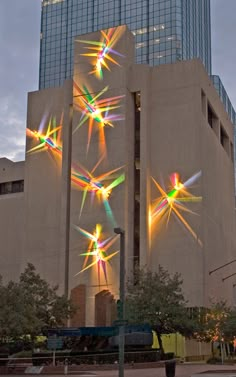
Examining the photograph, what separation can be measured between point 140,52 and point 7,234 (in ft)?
251

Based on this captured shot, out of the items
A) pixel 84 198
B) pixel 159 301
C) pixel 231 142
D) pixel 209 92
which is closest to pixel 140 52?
pixel 231 142

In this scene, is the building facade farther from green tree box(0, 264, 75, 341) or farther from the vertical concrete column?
green tree box(0, 264, 75, 341)

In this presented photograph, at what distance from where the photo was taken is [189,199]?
63562 millimetres

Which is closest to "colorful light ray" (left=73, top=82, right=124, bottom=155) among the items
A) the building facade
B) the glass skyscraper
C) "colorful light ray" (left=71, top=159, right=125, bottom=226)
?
the building facade

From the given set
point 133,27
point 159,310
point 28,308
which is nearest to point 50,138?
point 159,310

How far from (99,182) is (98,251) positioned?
7.29 metres

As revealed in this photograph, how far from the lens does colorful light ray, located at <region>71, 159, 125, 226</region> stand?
213ft

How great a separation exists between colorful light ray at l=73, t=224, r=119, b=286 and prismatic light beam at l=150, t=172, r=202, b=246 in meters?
4.87

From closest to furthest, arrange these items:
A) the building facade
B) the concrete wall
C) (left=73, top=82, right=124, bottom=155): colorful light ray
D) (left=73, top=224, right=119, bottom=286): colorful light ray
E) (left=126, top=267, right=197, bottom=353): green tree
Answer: (left=126, top=267, right=197, bottom=353): green tree
the building facade
(left=73, top=224, right=119, bottom=286): colorful light ray
(left=73, top=82, right=124, bottom=155): colorful light ray
the concrete wall

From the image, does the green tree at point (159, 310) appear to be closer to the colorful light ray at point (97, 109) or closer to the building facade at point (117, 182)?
the building facade at point (117, 182)

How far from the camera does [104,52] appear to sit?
70.4 metres

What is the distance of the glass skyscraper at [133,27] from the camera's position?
140 meters

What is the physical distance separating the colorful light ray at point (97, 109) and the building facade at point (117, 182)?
0.12 m

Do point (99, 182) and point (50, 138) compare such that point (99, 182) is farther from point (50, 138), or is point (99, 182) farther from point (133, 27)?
point (133, 27)
